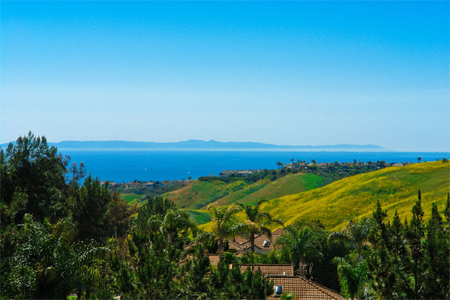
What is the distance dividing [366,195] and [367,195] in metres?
0.16

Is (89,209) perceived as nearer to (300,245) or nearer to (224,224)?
(224,224)

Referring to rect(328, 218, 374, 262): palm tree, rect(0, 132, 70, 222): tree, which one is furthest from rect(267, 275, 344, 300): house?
rect(0, 132, 70, 222): tree

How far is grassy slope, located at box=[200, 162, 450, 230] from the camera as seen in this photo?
173 ft

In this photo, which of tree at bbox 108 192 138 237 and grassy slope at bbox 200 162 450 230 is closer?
tree at bbox 108 192 138 237

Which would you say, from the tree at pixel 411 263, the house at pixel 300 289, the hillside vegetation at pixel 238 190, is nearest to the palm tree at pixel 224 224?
the house at pixel 300 289

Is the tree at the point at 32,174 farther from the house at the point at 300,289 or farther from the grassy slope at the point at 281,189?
the grassy slope at the point at 281,189

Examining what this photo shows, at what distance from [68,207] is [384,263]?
29.0 metres

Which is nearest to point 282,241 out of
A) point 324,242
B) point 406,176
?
point 324,242

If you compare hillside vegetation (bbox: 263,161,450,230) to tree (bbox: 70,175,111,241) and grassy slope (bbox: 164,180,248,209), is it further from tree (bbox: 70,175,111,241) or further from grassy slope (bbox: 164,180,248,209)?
grassy slope (bbox: 164,180,248,209)

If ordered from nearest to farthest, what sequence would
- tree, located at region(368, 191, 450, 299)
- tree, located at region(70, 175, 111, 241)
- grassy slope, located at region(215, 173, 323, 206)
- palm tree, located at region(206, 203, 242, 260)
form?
tree, located at region(368, 191, 450, 299) < palm tree, located at region(206, 203, 242, 260) < tree, located at region(70, 175, 111, 241) < grassy slope, located at region(215, 173, 323, 206)

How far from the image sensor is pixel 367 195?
5981 cm

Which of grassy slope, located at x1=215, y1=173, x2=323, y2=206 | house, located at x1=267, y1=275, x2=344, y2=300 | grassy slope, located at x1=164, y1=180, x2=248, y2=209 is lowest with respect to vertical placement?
grassy slope, located at x1=164, y1=180, x2=248, y2=209

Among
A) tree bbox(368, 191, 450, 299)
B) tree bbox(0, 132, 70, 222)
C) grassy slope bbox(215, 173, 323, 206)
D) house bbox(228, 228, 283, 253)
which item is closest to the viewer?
tree bbox(368, 191, 450, 299)

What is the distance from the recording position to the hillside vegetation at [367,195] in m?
52.8
